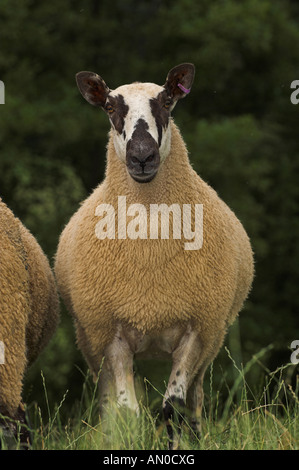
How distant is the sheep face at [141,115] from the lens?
5.34m

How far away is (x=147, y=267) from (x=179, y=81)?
1.36 m

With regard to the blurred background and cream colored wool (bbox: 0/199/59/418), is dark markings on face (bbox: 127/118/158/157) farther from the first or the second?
the blurred background

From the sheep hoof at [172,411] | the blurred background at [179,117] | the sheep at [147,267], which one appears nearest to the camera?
the sheep hoof at [172,411]

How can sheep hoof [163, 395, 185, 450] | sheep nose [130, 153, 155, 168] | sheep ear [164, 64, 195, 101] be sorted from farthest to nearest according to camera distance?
sheep ear [164, 64, 195, 101] < sheep hoof [163, 395, 185, 450] < sheep nose [130, 153, 155, 168]

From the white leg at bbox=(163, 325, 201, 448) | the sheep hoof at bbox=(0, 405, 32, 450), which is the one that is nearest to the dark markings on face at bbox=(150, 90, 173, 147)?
the white leg at bbox=(163, 325, 201, 448)

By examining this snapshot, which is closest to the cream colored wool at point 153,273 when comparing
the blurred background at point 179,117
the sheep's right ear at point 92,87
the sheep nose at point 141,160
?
the sheep's right ear at point 92,87

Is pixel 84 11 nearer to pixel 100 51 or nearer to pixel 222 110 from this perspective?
pixel 100 51

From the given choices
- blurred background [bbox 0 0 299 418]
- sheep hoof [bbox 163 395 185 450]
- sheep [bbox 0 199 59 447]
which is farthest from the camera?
blurred background [bbox 0 0 299 418]

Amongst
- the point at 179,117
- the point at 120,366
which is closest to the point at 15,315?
the point at 120,366

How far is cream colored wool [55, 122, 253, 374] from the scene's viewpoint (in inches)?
221

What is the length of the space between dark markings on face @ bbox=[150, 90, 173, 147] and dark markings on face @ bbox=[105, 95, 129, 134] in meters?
0.19

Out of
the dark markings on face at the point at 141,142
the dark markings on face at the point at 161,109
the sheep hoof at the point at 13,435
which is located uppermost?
the dark markings on face at the point at 161,109

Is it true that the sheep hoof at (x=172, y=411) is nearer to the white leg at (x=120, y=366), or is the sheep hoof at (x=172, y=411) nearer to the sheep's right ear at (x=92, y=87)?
the white leg at (x=120, y=366)

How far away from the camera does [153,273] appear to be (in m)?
5.65
